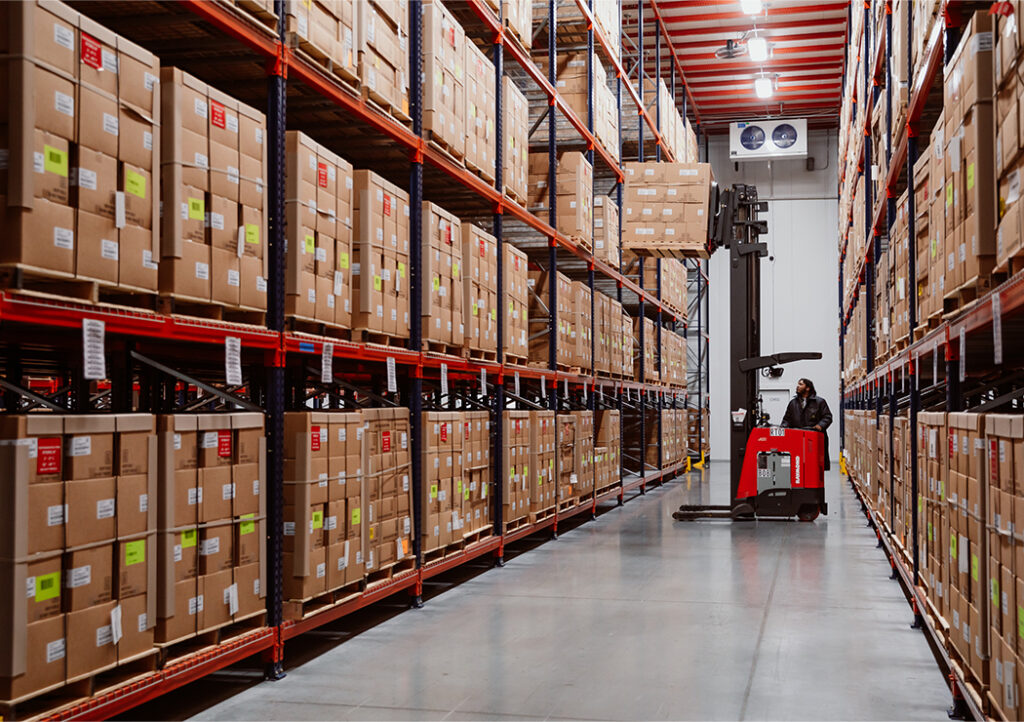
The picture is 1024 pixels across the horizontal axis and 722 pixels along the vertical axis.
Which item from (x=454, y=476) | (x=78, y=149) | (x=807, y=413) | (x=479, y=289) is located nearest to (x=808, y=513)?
(x=807, y=413)

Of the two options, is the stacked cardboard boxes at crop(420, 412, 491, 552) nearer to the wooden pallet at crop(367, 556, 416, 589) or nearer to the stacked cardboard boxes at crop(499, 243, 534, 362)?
the wooden pallet at crop(367, 556, 416, 589)

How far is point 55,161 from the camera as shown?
3410 mm

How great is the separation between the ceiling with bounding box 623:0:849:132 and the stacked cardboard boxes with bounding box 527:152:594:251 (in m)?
7.41

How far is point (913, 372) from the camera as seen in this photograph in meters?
5.64

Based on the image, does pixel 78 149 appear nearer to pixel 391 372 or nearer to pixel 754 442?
pixel 391 372

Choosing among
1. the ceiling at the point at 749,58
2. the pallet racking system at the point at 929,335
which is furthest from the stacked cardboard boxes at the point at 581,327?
the ceiling at the point at 749,58

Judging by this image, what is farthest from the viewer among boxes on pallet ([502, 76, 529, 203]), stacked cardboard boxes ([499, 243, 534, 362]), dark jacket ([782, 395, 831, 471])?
dark jacket ([782, 395, 831, 471])

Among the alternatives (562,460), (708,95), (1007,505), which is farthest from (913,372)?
(708,95)

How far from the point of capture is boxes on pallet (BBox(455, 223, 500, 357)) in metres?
7.74

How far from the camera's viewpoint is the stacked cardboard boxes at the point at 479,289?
25.4ft

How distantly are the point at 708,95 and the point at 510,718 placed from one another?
805 inches

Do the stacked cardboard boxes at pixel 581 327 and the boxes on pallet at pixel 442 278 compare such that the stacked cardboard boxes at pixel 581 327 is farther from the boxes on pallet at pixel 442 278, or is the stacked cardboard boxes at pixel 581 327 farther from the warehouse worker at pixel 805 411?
the boxes on pallet at pixel 442 278

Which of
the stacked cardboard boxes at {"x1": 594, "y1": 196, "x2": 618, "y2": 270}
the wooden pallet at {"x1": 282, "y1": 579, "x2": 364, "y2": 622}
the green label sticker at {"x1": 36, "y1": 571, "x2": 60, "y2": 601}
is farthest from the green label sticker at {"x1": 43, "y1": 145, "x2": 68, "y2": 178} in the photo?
the stacked cardboard boxes at {"x1": 594, "y1": 196, "x2": 618, "y2": 270}

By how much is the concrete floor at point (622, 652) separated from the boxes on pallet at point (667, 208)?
184 inches
